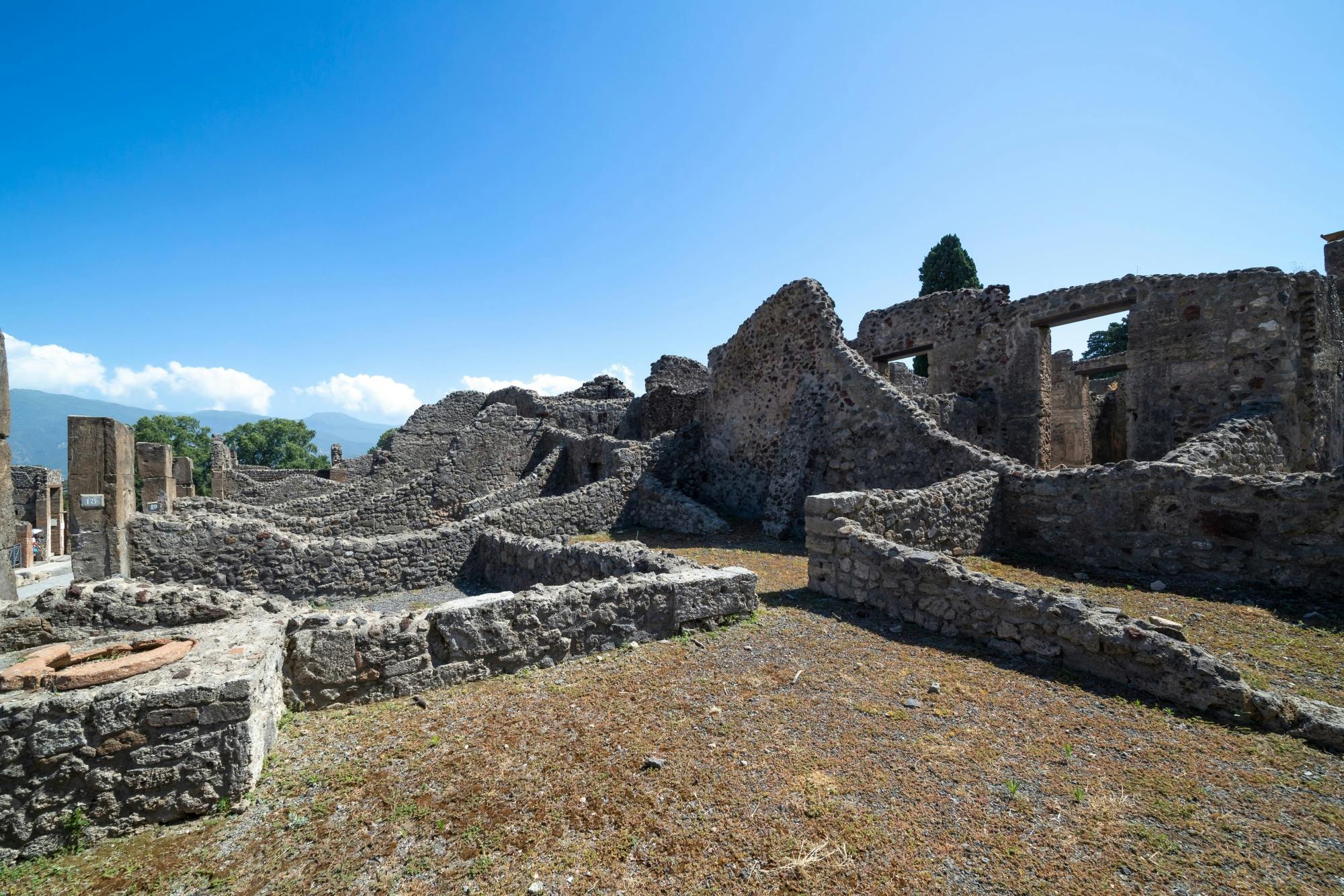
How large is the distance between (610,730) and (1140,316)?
50.5ft

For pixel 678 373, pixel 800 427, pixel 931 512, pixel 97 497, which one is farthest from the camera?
pixel 678 373

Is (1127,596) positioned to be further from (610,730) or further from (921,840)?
(610,730)

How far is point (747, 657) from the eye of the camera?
209 inches

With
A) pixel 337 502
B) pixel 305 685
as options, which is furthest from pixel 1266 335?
pixel 337 502

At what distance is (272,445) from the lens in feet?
205

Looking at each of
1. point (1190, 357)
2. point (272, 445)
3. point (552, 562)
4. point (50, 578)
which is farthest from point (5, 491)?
point (272, 445)

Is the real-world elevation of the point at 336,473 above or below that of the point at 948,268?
below

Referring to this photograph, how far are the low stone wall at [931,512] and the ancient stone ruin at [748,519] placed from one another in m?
0.04

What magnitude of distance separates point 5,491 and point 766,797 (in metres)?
7.14

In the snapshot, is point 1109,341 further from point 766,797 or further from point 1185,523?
point 766,797

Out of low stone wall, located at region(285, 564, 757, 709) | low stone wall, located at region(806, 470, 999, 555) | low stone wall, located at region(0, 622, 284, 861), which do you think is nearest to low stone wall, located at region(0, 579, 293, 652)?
low stone wall, located at region(285, 564, 757, 709)

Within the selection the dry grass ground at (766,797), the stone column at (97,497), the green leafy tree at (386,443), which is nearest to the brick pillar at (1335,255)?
the dry grass ground at (766,797)

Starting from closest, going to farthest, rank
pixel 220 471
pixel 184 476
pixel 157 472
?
pixel 157 472 < pixel 184 476 < pixel 220 471

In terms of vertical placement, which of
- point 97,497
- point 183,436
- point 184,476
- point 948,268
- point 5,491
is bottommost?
point 184,476
